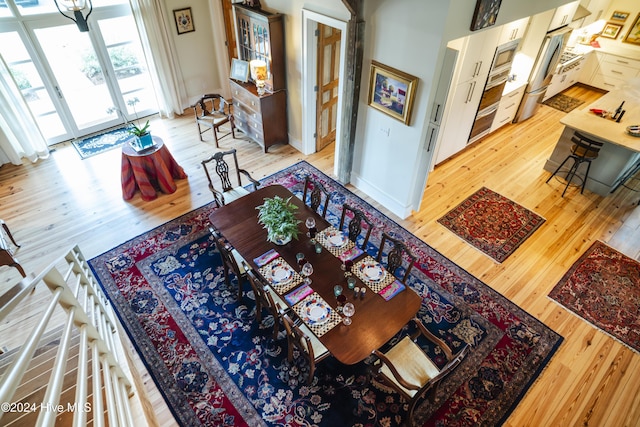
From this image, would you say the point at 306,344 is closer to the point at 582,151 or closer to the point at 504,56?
the point at 582,151

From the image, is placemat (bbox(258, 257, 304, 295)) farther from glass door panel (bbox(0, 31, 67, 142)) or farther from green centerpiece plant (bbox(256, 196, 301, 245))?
glass door panel (bbox(0, 31, 67, 142))

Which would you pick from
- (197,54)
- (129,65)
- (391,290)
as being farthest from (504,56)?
(129,65)

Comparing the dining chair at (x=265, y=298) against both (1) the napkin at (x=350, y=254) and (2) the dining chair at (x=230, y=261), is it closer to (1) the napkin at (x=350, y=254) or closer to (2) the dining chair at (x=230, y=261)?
(2) the dining chair at (x=230, y=261)

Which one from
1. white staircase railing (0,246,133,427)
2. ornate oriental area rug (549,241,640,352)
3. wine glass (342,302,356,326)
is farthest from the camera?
ornate oriental area rug (549,241,640,352)

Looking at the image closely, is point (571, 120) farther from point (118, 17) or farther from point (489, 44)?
point (118, 17)

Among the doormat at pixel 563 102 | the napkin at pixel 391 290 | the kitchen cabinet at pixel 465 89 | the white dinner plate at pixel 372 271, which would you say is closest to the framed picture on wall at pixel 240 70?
the kitchen cabinet at pixel 465 89

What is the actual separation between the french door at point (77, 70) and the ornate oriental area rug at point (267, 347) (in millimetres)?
3176

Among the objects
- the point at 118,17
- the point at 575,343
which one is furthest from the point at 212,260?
the point at 118,17

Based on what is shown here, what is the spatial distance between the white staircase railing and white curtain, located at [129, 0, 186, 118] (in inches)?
194

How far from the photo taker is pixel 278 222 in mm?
3475

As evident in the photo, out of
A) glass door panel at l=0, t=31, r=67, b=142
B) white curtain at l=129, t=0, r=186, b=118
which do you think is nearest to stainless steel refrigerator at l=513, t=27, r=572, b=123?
white curtain at l=129, t=0, r=186, b=118

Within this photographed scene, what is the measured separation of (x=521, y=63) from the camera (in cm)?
646

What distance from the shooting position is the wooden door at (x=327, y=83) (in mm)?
5316

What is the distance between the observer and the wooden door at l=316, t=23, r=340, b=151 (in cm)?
532
